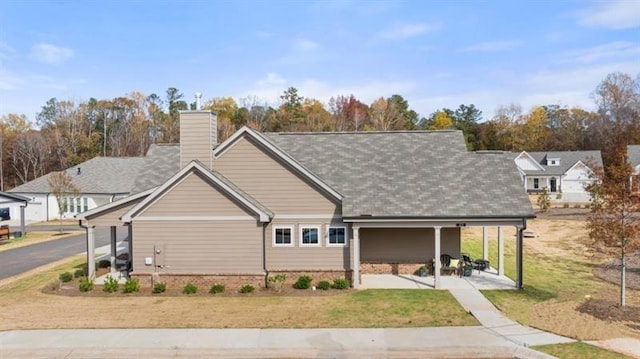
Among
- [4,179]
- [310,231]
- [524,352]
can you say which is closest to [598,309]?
[524,352]

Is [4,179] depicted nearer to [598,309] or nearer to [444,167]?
[444,167]

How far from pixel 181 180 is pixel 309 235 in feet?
18.6

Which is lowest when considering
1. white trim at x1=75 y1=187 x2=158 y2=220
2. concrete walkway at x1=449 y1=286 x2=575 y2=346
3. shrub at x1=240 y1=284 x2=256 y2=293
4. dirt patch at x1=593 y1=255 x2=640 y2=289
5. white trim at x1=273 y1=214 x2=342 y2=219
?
dirt patch at x1=593 y1=255 x2=640 y2=289

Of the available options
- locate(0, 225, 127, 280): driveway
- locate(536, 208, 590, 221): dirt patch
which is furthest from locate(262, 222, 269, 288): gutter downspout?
locate(536, 208, 590, 221): dirt patch

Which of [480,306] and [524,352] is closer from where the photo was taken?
[524,352]

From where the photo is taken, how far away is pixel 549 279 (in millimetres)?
21984

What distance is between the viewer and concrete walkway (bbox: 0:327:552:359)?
1297 cm

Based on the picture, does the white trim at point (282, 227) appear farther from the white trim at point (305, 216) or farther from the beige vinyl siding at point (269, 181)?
the beige vinyl siding at point (269, 181)

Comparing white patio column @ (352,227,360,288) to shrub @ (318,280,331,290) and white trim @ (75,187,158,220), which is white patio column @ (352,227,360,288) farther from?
white trim @ (75,187,158,220)

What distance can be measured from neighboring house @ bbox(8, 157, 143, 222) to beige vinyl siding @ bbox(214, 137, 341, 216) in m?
29.9

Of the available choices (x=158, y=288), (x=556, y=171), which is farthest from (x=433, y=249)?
(x=556, y=171)

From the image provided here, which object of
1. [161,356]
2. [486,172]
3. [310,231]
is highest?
[486,172]

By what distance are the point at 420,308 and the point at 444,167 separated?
8139mm

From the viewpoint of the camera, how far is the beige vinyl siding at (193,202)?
20.3 meters
